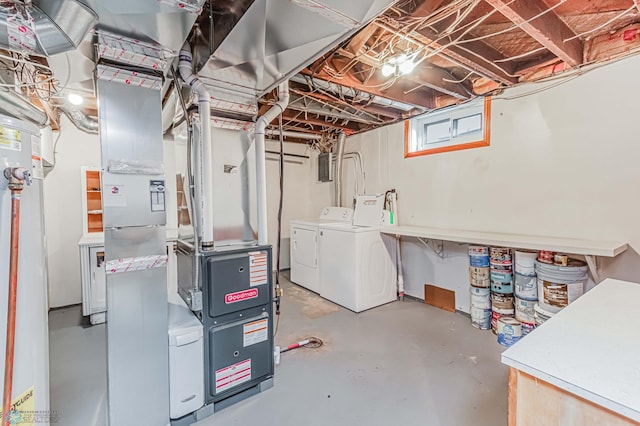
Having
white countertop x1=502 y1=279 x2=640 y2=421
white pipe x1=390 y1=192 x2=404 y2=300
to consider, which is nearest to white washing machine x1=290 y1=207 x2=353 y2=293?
white pipe x1=390 y1=192 x2=404 y2=300

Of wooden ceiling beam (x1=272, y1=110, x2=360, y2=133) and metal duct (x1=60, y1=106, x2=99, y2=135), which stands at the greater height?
wooden ceiling beam (x1=272, y1=110, x2=360, y2=133)

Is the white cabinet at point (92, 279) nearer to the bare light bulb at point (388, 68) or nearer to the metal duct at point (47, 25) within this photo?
the metal duct at point (47, 25)

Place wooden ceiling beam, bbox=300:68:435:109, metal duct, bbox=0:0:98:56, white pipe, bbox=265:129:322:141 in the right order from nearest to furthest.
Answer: metal duct, bbox=0:0:98:56
wooden ceiling beam, bbox=300:68:435:109
white pipe, bbox=265:129:322:141

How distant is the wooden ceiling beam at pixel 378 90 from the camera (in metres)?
2.41

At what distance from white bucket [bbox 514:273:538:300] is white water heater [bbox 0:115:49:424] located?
129 inches

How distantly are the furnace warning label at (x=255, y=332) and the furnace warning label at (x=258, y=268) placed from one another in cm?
26

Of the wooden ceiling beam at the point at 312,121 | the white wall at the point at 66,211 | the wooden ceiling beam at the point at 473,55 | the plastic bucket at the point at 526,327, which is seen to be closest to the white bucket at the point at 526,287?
the plastic bucket at the point at 526,327

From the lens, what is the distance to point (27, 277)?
4.26 feet

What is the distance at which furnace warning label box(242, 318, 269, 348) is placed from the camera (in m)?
1.93

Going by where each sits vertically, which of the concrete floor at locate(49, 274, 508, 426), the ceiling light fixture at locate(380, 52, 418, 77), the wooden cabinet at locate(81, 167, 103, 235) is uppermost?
the ceiling light fixture at locate(380, 52, 418, 77)

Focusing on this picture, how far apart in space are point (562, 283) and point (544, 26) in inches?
72.2

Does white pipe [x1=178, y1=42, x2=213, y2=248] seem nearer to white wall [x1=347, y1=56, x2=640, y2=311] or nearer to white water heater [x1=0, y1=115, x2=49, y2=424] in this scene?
white water heater [x1=0, y1=115, x2=49, y2=424]

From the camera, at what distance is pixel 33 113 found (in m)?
1.74

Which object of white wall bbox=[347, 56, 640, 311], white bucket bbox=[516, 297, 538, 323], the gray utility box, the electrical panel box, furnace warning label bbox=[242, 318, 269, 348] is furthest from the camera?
the electrical panel box
